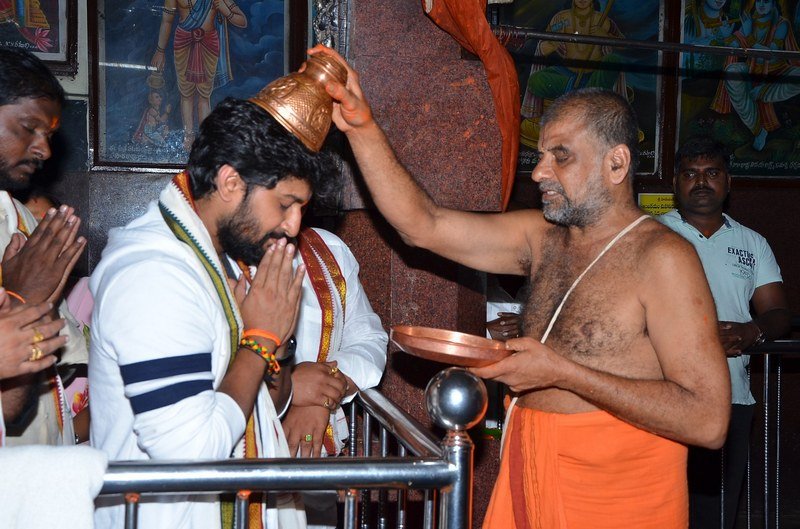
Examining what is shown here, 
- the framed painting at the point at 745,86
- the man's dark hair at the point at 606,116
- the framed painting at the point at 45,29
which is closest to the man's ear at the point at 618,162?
the man's dark hair at the point at 606,116

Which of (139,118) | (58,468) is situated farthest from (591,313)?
(139,118)

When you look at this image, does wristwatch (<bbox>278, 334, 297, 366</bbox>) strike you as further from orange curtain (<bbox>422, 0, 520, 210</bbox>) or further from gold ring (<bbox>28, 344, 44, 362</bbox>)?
orange curtain (<bbox>422, 0, 520, 210</bbox>)

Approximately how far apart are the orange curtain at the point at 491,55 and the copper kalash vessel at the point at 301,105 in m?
1.08

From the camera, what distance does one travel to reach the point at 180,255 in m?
2.15

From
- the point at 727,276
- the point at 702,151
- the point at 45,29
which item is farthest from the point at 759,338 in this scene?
the point at 45,29

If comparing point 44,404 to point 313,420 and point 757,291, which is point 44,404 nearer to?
point 313,420

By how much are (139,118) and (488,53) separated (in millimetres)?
3173

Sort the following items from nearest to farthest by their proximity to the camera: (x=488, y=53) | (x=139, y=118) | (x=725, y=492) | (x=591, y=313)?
(x=591, y=313) < (x=488, y=53) < (x=725, y=492) < (x=139, y=118)

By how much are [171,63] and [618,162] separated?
395 cm

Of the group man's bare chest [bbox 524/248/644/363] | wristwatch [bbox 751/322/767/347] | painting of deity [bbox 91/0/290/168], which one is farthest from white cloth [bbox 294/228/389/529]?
painting of deity [bbox 91/0/290/168]

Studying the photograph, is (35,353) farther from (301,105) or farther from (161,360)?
(301,105)

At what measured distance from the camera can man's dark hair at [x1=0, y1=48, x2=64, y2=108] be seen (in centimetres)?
295

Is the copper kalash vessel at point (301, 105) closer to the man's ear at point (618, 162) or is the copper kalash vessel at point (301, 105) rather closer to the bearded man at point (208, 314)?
the bearded man at point (208, 314)

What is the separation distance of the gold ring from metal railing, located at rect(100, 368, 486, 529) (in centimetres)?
65
